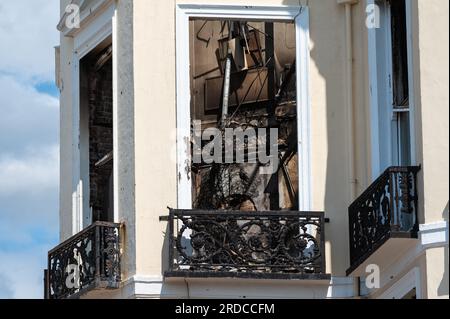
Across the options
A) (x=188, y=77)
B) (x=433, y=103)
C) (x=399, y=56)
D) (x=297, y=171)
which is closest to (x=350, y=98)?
(x=399, y=56)

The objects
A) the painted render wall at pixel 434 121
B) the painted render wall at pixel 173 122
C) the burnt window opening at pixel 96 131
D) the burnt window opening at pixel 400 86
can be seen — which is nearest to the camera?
the painted render wall at pixel 434 121

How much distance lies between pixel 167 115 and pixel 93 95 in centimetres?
263

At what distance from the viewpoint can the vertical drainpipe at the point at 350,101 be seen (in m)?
27.8

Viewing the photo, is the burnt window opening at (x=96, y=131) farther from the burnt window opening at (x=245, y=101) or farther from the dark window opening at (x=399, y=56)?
the dark window opening at (x=399, y=56)

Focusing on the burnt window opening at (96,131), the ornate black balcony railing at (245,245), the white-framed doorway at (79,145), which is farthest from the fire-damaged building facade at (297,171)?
the burnt window opening at (96,131)

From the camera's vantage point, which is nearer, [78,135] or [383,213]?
[383,213]

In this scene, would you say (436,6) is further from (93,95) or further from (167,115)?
(93,95)

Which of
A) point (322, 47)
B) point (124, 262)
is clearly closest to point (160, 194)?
point (124, 262)

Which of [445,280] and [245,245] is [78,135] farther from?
[445,280]

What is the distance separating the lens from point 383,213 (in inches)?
1043

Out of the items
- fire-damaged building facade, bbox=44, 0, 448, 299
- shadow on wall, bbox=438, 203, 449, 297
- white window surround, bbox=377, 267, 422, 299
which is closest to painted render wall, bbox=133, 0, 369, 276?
fire-damaged building facade, bbox=44, 0, 448, 299

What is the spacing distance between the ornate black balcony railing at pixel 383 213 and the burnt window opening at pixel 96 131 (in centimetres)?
421

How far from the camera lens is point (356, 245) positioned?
27266mm

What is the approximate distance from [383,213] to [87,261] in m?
3.86
